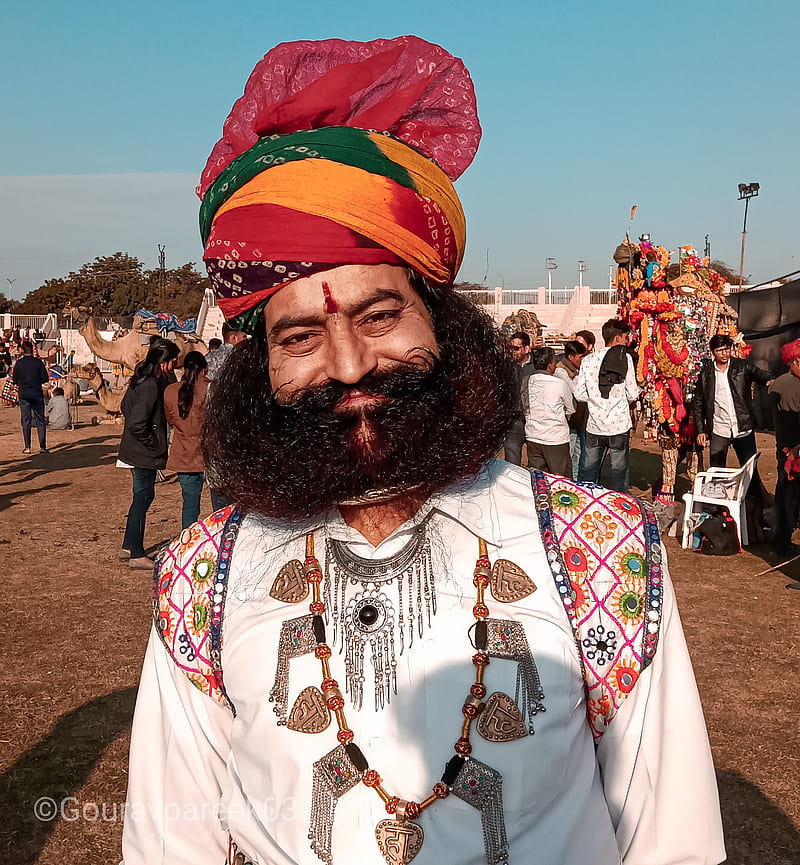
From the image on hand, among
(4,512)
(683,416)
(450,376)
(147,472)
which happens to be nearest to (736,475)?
(683,416)

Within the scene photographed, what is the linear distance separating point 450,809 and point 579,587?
1.35 ft

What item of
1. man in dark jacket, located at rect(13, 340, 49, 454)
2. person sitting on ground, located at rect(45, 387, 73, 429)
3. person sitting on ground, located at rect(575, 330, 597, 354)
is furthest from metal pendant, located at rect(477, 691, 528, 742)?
person sitting on ground, located at rect(45, 387, 73, 429)

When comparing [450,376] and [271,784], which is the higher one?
[450,376]

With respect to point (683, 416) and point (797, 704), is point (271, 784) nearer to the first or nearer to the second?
point (797, 704)

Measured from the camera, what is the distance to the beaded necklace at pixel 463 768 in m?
1.30

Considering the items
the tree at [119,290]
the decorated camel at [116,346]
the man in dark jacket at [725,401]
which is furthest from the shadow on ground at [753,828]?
the tree at [119,290]

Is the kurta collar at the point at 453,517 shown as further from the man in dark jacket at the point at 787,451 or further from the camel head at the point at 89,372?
the camel head at the point at 89,372

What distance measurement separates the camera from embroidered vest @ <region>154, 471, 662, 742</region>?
54.2 inches

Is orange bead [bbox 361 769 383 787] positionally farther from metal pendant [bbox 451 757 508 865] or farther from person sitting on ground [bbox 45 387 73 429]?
person sitting on ground [bbox 45 387 73 429]

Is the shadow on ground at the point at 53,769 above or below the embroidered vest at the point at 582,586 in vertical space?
below

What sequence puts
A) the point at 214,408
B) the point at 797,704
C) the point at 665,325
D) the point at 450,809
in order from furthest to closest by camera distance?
the point at 665,325
the point at 797,704
the point at 214,408
the point at 450,809

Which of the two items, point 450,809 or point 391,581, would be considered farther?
point 391,581

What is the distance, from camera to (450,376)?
5.30 feet

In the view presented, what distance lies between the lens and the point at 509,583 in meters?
1.43
